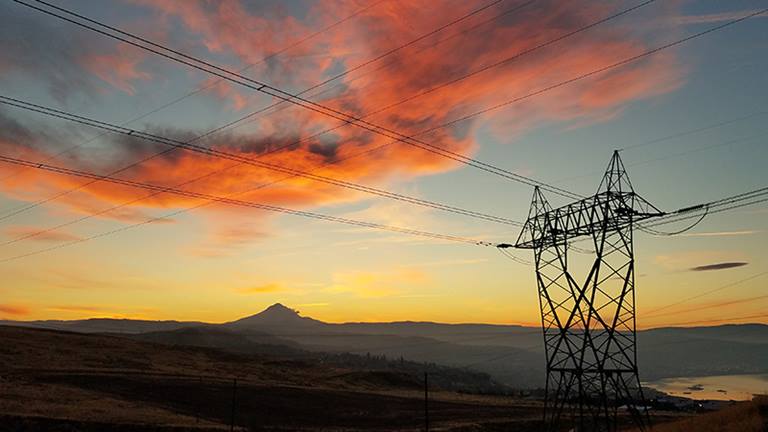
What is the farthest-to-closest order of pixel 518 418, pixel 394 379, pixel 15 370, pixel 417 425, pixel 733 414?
pixel 394 379, pixel 15 370, pixel 518 418, pixel 417 425, pixel 733 414

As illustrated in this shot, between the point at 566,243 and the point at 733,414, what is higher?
the point at 566,243

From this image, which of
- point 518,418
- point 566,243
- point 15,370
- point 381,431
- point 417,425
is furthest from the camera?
point 15,370

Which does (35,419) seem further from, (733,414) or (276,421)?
(733,414)

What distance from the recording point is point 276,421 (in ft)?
166

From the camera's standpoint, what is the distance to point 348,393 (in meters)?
82.0

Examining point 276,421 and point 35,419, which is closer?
point 35,419

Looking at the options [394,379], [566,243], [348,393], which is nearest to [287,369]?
[394,379]

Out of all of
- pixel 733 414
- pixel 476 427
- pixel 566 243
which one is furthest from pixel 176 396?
pixel 733 414

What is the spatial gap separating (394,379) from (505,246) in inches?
2712

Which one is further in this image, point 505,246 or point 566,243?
point 505,246

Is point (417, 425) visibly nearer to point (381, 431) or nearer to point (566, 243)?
point (381, 431)

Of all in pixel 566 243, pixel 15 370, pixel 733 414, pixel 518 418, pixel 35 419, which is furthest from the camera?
pixel 15 370

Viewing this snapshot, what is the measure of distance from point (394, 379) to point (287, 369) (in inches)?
876

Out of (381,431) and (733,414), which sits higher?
(733,414)
